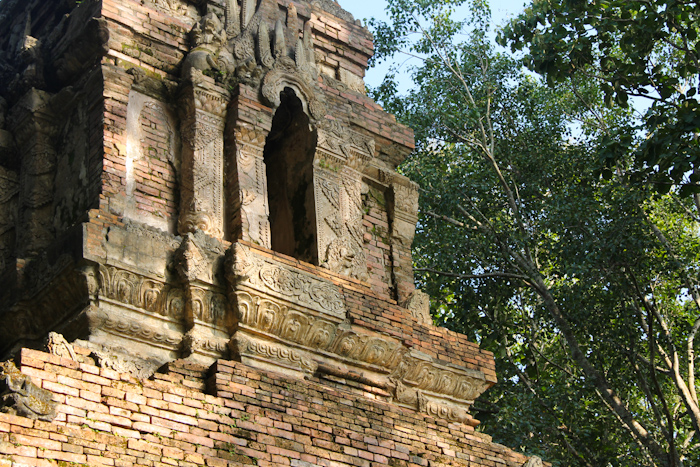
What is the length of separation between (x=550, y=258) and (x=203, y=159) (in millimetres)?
9048

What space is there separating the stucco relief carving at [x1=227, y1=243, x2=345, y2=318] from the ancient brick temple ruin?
21 millimetres

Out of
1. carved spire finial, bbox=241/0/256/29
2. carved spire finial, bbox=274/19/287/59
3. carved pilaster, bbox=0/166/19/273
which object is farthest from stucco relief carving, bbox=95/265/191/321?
carved spire finial, bbox=241/0/256/29

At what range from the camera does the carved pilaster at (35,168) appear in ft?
35.8

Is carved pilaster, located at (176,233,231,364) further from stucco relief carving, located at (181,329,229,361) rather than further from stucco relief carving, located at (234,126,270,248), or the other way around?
stucco relief carving, located at (234,126,270,248)

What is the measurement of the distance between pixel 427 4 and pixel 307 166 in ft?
37.2

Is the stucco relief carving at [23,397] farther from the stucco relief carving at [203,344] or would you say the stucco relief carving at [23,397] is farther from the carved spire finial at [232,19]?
the carved spire finial at [232,19]

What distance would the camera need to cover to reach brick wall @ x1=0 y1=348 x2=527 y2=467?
290 inches

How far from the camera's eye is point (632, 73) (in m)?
13.1

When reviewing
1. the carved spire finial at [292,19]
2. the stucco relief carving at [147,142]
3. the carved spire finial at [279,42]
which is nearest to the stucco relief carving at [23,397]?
the stucco relief carving at [147,142]

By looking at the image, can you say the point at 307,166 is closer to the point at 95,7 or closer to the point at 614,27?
the point at 95,7

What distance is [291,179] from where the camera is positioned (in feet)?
39.7

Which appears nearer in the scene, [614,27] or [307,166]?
[307,166]

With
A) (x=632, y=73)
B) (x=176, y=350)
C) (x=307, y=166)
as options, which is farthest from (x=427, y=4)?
(x=176, y=350)

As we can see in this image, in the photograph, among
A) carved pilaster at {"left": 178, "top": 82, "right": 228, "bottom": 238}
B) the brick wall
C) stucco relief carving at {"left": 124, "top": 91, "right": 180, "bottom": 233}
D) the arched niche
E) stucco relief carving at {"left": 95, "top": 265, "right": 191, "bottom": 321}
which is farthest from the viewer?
the arched niche
